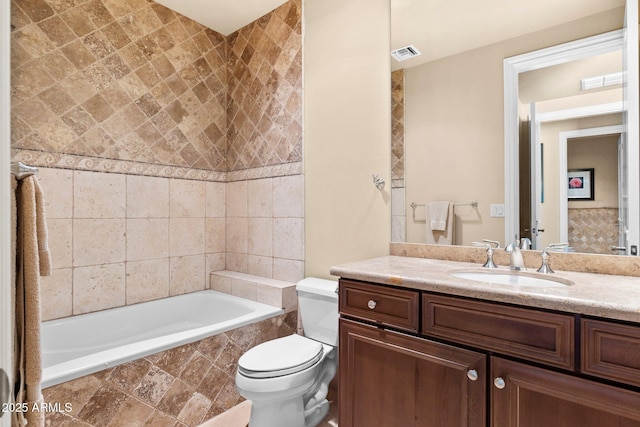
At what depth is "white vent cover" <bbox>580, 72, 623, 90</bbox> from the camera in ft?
4.22

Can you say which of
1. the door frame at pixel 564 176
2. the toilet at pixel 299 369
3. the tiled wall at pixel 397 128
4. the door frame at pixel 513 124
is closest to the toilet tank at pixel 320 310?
the toilet at pixel 299 369

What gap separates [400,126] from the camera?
1885mm

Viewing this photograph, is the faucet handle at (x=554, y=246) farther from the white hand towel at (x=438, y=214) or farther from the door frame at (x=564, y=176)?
the white hand towel at (x=438, y=214)

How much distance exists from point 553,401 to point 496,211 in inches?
33.0

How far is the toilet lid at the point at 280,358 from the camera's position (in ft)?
5.04

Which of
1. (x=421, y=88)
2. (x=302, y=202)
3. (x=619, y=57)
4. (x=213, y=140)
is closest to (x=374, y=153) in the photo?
(x=421, y=88)

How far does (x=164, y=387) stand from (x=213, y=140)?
194 centimetres

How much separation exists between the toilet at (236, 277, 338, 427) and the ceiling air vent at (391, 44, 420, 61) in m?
1.38

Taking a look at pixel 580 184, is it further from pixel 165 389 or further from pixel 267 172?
pixel 165 389

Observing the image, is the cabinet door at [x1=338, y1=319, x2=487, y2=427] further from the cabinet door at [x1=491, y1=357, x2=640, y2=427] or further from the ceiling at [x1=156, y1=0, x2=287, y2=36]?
the ceiling at [x1=156, y1=0, x2=287, y2=36]

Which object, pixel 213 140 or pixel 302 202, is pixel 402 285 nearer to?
pixel 302 202

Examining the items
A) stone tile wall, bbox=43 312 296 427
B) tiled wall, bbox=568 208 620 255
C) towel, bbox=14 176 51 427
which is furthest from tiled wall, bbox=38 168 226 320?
tiled wall, bbox=568 208 620 255

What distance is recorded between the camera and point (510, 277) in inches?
53.9

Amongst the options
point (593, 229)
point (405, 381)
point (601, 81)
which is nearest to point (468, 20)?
point (601, 81)
